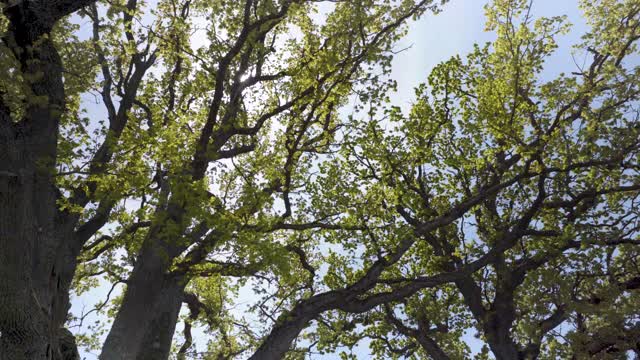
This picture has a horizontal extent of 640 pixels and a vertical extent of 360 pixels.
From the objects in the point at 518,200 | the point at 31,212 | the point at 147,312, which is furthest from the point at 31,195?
the point at 518,200

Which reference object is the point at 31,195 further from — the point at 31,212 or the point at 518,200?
the point at 518,200

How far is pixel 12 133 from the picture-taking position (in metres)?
8.67

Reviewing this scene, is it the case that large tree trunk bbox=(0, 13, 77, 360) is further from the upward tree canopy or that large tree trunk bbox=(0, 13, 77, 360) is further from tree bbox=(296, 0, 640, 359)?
tree bbox=(296, 0, 640, 359)

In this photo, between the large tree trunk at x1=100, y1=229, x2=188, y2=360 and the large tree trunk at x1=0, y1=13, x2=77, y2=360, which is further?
the large tree trunk at x1=100, y1=229, x2=188, y2=360

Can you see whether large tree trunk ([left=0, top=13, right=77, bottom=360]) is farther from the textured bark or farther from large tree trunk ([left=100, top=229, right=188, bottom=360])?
large tree trunk ([left=100, top=229, right=188, bottom=360])

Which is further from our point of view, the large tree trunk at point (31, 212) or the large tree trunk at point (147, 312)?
the large tree trunk at point (147, 312)

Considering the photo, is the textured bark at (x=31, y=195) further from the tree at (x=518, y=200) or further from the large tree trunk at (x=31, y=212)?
the tree at (x=518, y=200)

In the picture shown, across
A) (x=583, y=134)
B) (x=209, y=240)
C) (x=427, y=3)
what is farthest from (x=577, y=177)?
(x=209, y=240)

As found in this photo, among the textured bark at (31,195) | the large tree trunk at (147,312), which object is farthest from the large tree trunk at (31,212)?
the large tree trunk at (147,312)

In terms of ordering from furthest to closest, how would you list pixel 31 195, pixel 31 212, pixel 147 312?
pixel 147 312, pixel 31 195, pixel 31 212

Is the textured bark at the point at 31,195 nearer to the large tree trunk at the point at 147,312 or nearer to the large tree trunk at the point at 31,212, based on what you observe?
the large tree trunk at the point at 31,212

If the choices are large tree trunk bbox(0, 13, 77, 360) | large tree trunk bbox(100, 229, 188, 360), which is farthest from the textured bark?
large tree trunk bbox(100, 229, 188, 360)

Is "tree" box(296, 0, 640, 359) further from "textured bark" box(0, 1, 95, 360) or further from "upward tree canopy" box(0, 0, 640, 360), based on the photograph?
"textured bark" box(0, 1, 95, 360)

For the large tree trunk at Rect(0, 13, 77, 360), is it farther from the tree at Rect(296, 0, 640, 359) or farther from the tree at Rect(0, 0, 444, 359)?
Answer: the tree at Rect(296, 0, 640, 359)
